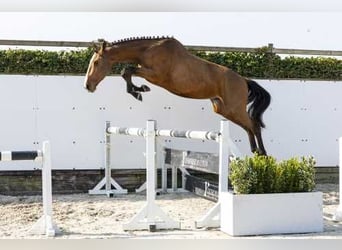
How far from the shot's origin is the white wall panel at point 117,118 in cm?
494

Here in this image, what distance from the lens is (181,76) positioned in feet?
13.6

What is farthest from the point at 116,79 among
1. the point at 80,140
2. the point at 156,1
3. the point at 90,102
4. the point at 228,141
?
the point at 156,1

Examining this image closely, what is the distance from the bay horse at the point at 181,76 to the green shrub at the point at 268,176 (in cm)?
120

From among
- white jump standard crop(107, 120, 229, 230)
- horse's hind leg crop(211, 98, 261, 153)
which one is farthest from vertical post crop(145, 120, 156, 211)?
horse's hind leg crop(211, 98, 261, 153)

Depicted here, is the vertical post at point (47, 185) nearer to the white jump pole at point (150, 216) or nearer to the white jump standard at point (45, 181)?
the white jump standard at point (45, 181)

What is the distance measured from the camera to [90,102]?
199 inches

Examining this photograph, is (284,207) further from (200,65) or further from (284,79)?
(284,79)

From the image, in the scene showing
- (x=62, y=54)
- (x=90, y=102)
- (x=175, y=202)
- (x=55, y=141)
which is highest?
(x=62, y=54)

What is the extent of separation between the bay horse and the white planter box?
1.30 meters

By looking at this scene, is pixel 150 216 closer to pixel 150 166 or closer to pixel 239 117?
pixel 150 166

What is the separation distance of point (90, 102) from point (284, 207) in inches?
107

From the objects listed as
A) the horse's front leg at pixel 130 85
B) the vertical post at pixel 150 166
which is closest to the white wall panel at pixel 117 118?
the horse's front leg at pixel 130 85

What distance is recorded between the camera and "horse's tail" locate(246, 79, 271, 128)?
184 inches

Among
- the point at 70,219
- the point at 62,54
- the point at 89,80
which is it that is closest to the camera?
the point at 70,219
